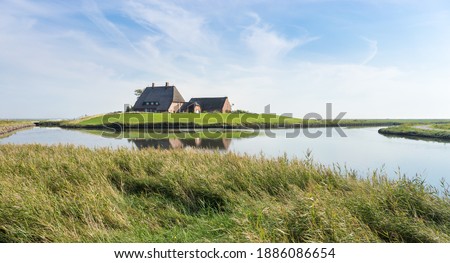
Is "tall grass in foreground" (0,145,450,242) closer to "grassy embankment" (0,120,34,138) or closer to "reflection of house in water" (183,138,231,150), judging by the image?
"reflection of house in water" (183,138,231,150)

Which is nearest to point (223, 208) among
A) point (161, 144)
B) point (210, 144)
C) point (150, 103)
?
point (210, 144)

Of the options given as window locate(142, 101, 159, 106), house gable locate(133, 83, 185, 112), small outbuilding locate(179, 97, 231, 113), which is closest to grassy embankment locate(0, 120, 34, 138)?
house gable locate(133, 83, 185, 112)

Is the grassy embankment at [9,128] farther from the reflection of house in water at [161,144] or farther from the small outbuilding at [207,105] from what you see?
the small outbuilding at [207,105]

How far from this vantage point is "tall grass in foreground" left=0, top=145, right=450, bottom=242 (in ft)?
13.9

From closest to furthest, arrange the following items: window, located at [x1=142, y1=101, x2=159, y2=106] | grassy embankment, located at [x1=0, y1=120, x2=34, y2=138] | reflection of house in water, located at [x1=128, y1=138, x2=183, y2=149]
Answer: reflection of house in water, located at [x1=128, y1=138, x2=183, y2=149] → grassy embankment, located at [x1=0, y1=120, x2=34, y2=138] → window, located at [x1=142, y1=101, x2=159, y2=106]

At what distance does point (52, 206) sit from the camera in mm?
5277

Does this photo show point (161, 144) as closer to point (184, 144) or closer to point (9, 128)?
point (184, 144)

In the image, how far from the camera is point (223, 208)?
611 cm

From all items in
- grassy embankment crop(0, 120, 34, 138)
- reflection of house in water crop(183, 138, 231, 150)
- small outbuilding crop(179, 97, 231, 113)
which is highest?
small outbuilding crop(179, 97, 231, 113)

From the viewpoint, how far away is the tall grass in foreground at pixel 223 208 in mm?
4246

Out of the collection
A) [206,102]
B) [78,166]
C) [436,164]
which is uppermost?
[206,102]
